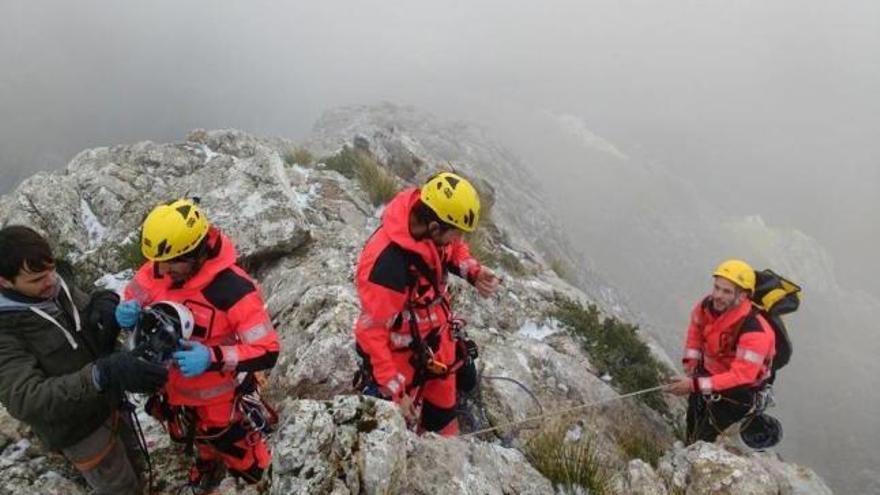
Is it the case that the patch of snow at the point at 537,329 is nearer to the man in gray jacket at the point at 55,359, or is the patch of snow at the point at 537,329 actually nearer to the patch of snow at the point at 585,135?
the man in gray jacket at the point at 55,359

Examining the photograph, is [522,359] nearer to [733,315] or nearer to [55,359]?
[733,315]

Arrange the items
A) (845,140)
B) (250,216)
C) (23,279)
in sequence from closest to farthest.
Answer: (23,279)
(250,216)
(845,140)

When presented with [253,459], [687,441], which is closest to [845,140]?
[687,441]

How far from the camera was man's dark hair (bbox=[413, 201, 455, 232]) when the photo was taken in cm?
473

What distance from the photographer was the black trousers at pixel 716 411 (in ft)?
22.7

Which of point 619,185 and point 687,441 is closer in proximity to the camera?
point 687,441

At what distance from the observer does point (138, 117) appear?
4409 inches

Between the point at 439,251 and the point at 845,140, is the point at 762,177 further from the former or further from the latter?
the point at 439,251

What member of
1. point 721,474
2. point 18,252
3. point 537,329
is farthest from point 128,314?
point 537,329

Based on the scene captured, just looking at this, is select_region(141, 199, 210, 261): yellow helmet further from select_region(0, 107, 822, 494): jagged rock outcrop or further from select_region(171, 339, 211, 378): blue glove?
select_region(0, 107, 822, 494): jagged rock outcrop

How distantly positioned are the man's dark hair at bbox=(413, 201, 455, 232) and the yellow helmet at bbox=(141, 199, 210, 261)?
5.46 ft

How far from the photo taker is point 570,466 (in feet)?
15.2

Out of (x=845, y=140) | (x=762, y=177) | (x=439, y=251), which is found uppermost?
(x=439, y=251)

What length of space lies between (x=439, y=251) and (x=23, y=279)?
291 cm
